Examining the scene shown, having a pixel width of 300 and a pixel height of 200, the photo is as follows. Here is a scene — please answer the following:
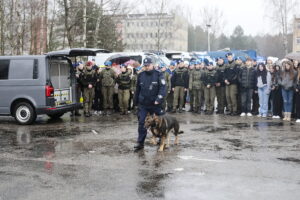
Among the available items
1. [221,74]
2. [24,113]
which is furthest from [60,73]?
[221,74]

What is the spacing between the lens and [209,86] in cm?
1525

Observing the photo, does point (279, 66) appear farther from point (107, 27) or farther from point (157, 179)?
point (107, 27)

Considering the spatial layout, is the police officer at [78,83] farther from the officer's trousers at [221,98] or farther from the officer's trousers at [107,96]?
the officer's trousers at [221,98]

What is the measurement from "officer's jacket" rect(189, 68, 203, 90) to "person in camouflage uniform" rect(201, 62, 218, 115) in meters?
0.15

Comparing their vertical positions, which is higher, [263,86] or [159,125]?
[263,86]

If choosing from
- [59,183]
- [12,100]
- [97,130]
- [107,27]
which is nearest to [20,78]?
[12,100]

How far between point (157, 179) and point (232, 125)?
6289mm

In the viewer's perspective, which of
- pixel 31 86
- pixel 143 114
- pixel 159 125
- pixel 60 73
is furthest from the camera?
pixel 60 73

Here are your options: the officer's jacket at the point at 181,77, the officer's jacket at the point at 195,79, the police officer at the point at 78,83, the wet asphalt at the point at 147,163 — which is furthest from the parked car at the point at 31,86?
the officer's jacket at the point at 195,79

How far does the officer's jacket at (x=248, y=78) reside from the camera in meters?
14.4

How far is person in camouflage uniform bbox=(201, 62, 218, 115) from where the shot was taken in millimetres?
15211

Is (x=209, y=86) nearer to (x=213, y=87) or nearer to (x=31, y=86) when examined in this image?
(x=213, y=87)

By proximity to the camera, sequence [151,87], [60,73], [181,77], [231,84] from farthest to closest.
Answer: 1. [181,77]
2. [231,84]
3. [60,73]
4. [151,87]

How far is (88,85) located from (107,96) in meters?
0.95
